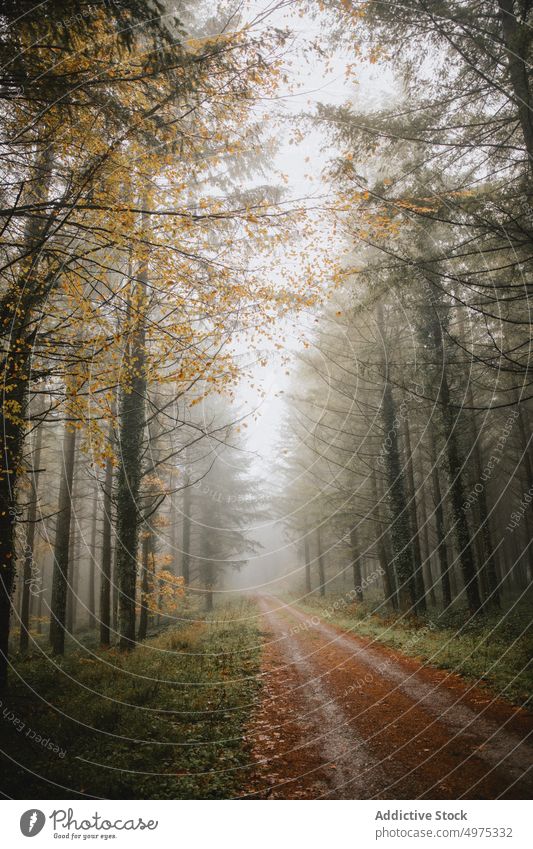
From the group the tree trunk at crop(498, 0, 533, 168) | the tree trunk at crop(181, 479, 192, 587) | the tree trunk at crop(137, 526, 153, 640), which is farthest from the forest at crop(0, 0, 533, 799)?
the tree trunk at crop(181, 479, 192, 587)

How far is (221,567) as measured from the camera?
1011 inches

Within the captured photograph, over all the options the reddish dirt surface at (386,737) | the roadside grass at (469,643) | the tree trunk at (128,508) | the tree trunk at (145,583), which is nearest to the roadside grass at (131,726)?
the reddish dirt surface at (386,737)

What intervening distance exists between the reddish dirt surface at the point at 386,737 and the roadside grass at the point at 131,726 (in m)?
0.54

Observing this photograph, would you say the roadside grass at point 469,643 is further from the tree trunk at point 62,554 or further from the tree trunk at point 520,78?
the tree trunk at point 62,554

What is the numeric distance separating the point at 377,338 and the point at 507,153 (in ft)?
21.2

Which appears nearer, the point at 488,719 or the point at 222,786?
the point at 222,786

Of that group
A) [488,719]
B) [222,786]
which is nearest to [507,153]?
[488,719]

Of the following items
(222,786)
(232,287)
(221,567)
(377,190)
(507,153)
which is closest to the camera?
(222,786)

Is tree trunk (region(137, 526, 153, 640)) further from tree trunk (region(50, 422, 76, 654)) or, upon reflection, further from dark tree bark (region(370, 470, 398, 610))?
dark tree bark (region(370, 470, 398, 610))

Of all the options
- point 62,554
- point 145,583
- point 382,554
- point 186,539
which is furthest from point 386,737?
point 186,539

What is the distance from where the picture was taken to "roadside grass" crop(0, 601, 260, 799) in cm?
411

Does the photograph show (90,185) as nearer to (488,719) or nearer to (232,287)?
(232,287)
